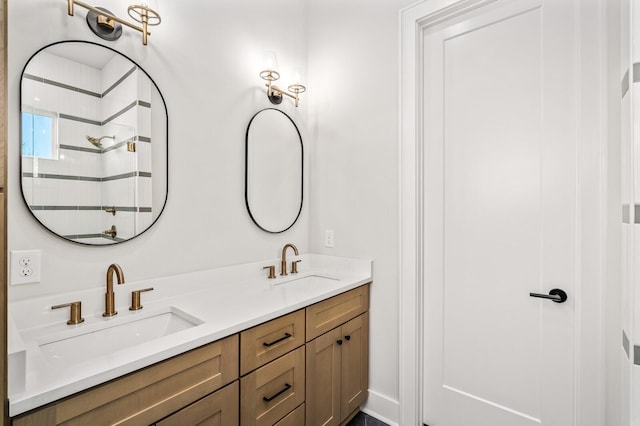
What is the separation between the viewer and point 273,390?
1333 millimetres

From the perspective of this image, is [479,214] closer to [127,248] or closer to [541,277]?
[541,277]

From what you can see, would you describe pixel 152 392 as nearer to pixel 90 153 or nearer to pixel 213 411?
pixel 213 411

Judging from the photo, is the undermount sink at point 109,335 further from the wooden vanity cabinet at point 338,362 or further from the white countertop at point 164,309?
the wooden vanity cabinet at point 338,362

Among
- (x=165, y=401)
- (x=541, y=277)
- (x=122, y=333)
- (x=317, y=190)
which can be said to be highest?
(x=317, y=190)

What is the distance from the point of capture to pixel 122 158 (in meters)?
1.37

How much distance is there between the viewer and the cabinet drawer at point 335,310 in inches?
60.7

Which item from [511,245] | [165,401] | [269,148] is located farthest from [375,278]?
[165,401]

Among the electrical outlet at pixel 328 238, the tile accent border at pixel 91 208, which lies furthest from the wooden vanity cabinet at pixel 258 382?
the tile accent border at pixel 91 208

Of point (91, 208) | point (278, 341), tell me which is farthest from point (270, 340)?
point (91, 208)

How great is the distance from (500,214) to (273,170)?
1.27 m

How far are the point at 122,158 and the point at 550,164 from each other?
6.11 ft

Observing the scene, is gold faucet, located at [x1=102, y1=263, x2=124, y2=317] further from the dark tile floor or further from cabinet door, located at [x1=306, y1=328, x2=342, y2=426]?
the dark tile floor

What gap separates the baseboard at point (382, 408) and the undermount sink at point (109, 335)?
4.12ft

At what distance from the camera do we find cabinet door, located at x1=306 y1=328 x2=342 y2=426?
1.52 metres
